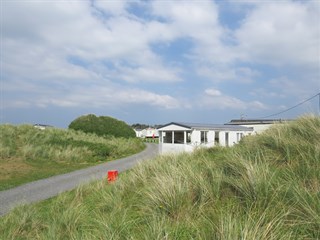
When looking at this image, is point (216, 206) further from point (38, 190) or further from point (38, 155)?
point (38, 155)

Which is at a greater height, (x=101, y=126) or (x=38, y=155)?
(x=101, y=126)

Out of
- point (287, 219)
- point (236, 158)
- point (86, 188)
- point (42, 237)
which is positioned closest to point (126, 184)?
point (86, 188)

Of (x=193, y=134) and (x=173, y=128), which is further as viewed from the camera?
(x=173, y=128)

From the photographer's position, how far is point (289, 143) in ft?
24.3

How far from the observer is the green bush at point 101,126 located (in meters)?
48.6

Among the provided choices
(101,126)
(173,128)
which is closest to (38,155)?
(173,128)

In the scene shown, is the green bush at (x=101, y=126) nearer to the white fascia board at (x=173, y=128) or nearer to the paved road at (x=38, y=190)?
the white fascia board at (x=173, y=128)

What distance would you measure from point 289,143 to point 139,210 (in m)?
3.42

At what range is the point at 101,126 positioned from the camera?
49.4m

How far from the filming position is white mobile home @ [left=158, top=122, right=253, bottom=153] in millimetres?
29844

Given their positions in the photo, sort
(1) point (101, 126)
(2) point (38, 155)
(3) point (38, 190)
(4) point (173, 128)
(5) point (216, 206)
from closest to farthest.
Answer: (5) point (216, 206), (3) point (38, 190), (2) point (38, 155), (4) point (173, 128), (1) point (101, 126)

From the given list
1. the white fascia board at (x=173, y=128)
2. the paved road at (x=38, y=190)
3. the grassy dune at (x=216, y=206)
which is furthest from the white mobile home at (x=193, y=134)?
the grassy dune at (x=216, y=206)

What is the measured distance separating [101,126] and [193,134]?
22258mm

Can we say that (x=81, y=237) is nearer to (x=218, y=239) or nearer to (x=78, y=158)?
(x=218, y=239)
